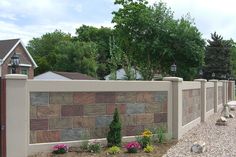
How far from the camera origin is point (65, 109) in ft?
32.7

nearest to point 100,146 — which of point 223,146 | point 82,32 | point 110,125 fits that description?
point 110,125

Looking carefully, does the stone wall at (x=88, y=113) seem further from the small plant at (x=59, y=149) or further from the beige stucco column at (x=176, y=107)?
the beige stucco column at (x=176, y=107)

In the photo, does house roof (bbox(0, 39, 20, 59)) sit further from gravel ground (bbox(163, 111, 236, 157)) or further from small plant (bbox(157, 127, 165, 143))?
small plant (bbox(157, 127, 165, 143))

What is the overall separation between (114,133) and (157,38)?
26.8 meters

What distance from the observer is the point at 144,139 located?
422 inches

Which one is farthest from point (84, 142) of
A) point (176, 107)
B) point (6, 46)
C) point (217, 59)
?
point (217, 59)

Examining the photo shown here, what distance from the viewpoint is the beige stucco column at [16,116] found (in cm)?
871

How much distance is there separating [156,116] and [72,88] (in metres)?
3.01

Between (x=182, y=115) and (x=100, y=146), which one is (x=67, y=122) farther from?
(x=182, y=115)

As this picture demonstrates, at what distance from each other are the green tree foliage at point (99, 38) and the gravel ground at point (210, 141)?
5823 cm

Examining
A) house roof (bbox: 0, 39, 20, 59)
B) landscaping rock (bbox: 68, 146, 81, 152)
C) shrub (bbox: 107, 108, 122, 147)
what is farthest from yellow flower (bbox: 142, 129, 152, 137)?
house roof (bbox: 0, 39, 20, 59)

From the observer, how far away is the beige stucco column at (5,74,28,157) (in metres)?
8.71

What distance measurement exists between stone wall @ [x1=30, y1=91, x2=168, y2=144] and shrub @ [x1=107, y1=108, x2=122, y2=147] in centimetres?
30

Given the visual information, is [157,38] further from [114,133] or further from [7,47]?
[114,133]
